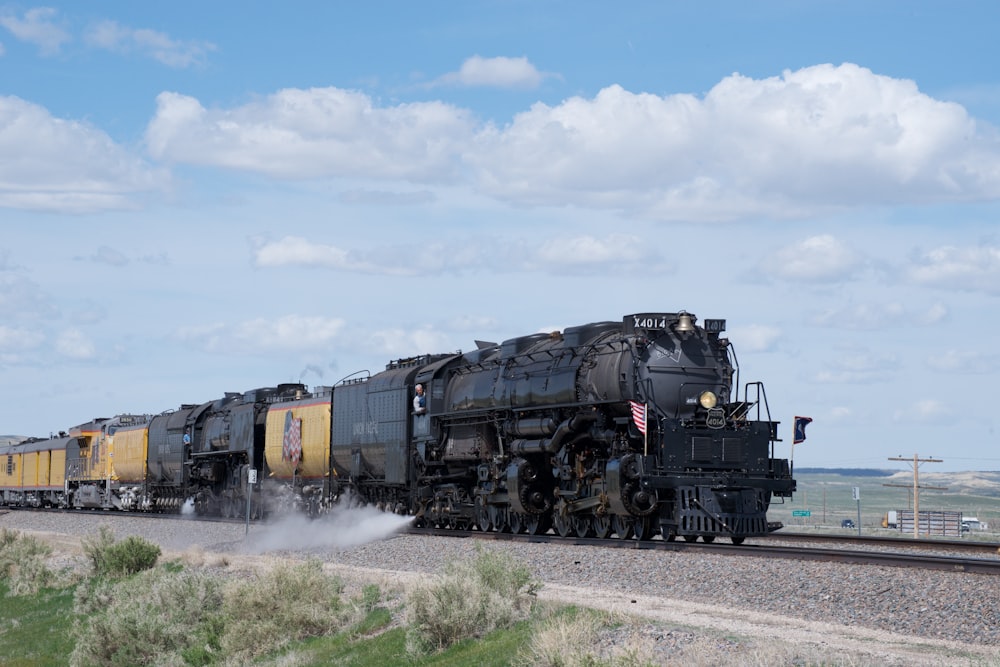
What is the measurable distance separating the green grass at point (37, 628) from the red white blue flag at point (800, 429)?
15.6 metres

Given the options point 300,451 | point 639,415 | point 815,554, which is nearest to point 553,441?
point 639,415

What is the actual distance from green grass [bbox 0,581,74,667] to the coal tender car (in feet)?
33.1

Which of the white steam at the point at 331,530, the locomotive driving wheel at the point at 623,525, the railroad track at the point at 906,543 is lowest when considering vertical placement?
the white steam at the point at 331,530

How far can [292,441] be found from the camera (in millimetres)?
42969

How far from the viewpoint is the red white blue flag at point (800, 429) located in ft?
83.8

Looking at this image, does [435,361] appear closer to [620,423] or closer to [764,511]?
[620,423]

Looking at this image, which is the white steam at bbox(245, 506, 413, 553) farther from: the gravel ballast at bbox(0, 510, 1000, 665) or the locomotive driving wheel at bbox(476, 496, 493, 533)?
the gravel ballast at bbox(0, 510, 1000, 665)

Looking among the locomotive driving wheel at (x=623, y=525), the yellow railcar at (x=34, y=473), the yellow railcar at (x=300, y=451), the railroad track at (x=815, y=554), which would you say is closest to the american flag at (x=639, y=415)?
the locomotive driving wheel at (x=623, y=525)

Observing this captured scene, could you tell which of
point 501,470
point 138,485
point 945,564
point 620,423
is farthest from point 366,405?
point 138,485

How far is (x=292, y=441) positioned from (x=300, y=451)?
2.20 ft

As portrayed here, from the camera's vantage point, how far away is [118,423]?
65.6 metres

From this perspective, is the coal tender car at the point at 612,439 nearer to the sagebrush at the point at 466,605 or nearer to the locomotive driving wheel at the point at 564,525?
the locomotive driving wheel at the point at 564,525

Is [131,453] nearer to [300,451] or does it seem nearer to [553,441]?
[300,451]

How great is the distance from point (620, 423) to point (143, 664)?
1063 cm
